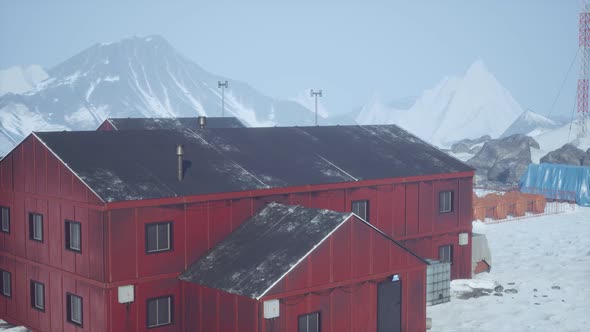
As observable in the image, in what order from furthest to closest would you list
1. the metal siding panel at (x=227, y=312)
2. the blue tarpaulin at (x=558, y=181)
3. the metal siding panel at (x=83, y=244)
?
the blue tarpaulin at (x=558, y=181) → the metal siding panel at (x=83, y=244) → the metal siding panel at (x=227, y=312)

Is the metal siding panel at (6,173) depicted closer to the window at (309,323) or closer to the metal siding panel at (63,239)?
the metal siding panel at (63,239)

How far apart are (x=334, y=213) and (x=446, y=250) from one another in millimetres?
12186

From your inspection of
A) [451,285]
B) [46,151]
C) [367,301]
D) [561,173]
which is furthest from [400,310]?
[561,173]

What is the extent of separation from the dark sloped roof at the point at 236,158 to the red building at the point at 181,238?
0.28ft

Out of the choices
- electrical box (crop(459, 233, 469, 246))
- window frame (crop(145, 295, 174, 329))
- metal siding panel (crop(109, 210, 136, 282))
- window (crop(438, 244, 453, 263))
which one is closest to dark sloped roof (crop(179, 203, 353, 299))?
window frame (crop(145, 295, 174, 329))

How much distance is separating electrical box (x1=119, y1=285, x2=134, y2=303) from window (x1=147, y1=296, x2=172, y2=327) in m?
0.84

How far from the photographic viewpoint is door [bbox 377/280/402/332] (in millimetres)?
23125

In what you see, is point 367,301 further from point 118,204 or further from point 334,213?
point 118,204

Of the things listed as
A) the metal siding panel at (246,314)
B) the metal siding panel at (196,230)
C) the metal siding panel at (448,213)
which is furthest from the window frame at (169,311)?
the metal siding panel at (448,213)

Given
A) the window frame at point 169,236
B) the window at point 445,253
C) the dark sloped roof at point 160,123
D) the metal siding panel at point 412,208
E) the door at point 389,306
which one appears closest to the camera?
the window frame at point 169,236

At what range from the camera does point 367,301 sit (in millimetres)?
22703

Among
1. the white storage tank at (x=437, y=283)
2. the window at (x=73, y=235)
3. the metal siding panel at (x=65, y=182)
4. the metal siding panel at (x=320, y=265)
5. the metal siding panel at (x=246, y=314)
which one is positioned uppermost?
the metal siding panel at (x=65, y=182)

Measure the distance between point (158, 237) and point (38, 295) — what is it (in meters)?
5.91

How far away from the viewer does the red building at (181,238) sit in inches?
837
